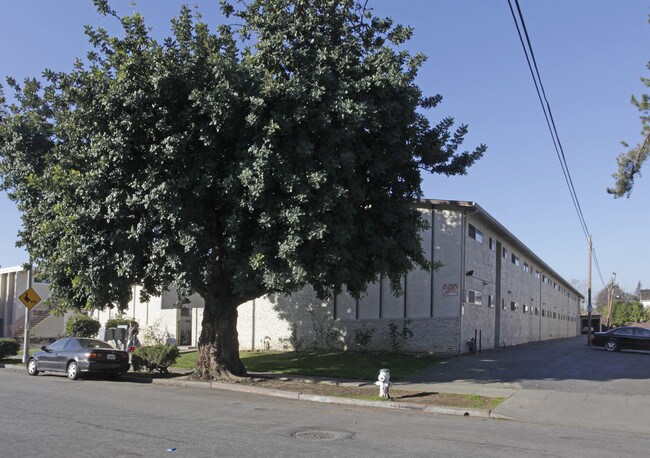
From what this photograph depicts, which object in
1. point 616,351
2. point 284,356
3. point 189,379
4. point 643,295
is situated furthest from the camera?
point 643,295

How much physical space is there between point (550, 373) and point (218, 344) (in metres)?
10.7

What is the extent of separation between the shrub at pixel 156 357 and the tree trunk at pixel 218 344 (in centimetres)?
190

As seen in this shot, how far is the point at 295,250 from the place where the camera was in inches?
528

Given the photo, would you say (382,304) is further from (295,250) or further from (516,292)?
(516,292)

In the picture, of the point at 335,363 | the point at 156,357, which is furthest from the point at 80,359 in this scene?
the point at 335,363

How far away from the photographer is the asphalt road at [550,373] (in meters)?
15.4

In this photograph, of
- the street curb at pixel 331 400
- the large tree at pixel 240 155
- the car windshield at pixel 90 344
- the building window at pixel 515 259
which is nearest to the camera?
the street curb at pixel 331 400

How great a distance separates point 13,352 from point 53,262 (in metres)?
14.1

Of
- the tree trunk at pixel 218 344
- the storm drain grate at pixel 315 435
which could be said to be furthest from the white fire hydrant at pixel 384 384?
the tree trunk at pixel 218 344

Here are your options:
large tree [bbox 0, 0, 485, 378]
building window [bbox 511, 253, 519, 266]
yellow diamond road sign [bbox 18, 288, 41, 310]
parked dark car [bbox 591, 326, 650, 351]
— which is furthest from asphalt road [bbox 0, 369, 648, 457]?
building window [bbox 511, 253, 519, 266]

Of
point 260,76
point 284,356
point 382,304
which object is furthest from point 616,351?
point 260,76

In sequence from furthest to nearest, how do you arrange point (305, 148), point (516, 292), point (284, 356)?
point (516, 292) < point (284, 356) < point (305, 148)

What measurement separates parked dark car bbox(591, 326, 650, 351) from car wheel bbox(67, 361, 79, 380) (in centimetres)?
2635

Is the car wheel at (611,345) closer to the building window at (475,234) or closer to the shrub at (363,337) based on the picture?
the building window at (475,234)
